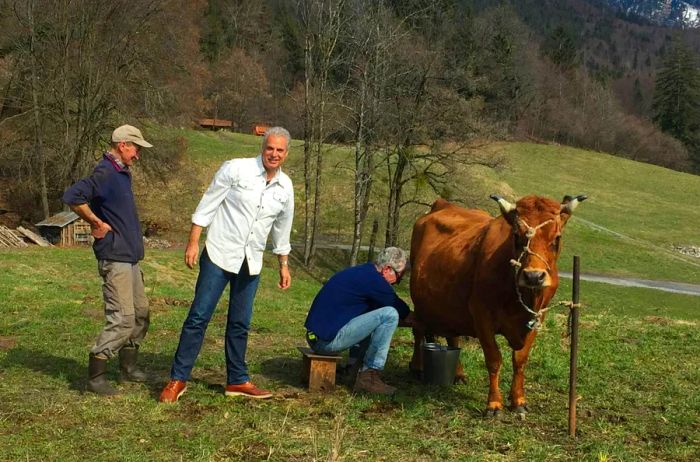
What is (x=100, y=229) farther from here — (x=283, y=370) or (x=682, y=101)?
(x=682, y=101)

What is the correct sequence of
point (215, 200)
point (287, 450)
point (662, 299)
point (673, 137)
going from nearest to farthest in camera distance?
point (287, 450)
point (215, 200)
point (662, 299)
point (673, 137)

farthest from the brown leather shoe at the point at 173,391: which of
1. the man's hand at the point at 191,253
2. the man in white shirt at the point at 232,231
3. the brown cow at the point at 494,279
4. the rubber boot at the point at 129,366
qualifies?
the brown cow at the point at 494,279

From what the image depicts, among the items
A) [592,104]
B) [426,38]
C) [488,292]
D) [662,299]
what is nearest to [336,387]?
[488,292]

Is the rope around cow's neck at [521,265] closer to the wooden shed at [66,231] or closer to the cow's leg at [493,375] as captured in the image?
the cow's leg at [493,375]

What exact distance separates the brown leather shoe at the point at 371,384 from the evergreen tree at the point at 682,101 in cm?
9247

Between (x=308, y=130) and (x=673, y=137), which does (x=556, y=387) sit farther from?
(x=673, y=137)

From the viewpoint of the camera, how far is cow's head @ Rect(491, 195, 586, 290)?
5488 mm

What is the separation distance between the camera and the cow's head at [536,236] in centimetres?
549

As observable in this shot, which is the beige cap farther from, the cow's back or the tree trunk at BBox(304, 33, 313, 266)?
the tree trunk at BBox(304, 33, 313, 266)

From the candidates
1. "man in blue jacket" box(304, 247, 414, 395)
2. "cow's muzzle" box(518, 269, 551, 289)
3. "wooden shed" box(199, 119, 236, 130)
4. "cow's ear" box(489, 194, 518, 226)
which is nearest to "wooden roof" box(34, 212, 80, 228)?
"man in blue jacket" box(304, 247, 414, 395)

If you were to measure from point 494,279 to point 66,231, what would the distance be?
78.2ft

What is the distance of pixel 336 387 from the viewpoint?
6.96 meters

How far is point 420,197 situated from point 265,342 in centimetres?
3167

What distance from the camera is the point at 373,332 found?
6.80 m
